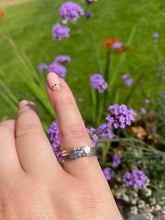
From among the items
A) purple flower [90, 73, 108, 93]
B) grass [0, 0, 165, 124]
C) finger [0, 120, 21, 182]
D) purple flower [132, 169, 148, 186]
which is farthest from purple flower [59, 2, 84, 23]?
purple flower [132, 169, 148, 186]

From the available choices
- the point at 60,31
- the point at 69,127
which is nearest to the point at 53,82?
the point at 69,127

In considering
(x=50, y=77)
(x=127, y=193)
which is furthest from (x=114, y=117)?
(x=127, y=193)

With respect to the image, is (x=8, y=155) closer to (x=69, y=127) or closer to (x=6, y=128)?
(x=6, y=128)

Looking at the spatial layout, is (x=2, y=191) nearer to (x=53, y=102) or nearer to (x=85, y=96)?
(x=53, y=102)

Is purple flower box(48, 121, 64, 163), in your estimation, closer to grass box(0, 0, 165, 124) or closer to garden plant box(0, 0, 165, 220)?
garden plant box(0, 0, 165, 220)

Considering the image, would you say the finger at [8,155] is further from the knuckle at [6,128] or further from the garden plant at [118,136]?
the garden plant at [118,136]

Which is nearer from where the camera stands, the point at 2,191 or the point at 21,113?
the point at 2,191

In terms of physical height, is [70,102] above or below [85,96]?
above
